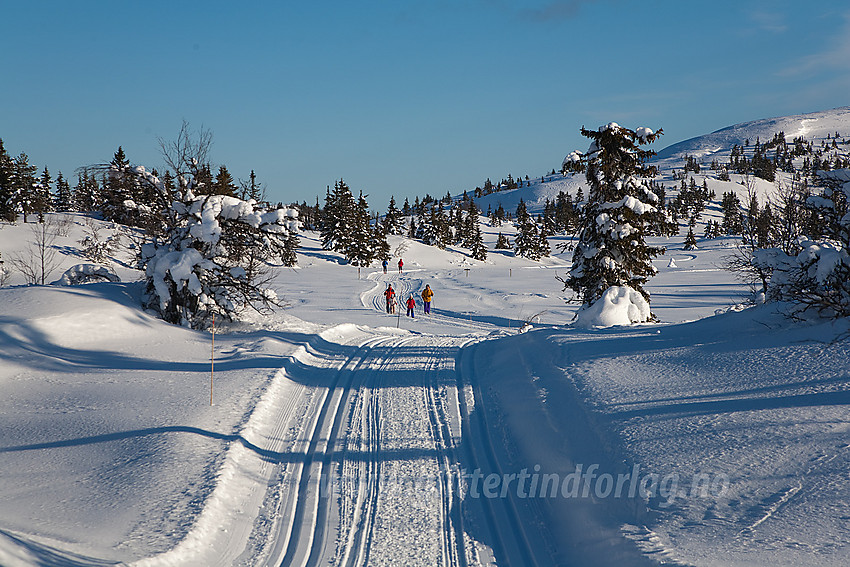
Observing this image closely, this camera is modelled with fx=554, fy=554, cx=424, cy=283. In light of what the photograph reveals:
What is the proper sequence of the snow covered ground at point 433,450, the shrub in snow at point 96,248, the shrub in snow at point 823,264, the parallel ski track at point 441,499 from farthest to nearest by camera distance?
the shrub in snow at point 96,248
the shrub in snow at point 823,264
the parallel ski track at point 441,499
the snow covered ground at point 433,450

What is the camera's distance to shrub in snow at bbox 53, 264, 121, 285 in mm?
19453

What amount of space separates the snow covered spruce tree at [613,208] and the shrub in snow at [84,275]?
1777cm

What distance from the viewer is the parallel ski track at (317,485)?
5520mm

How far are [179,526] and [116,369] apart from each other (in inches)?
304

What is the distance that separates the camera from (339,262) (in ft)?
208

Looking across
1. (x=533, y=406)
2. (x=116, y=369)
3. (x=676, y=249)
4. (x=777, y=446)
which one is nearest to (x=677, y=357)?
(x=533, y=406)

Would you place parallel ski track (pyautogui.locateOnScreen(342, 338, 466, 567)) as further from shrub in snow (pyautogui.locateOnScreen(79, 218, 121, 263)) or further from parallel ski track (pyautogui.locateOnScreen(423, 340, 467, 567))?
shrub in snow (pyautogui.locateOnScreen(79, 218, 121, 263))

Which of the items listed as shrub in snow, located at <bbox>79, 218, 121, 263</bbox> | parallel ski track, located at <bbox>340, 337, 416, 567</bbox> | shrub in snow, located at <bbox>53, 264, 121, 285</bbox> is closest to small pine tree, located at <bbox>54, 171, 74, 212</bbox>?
shrub in snow, located at <bbox>79, 218, 121, 263</bbox>

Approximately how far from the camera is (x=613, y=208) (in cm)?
2042

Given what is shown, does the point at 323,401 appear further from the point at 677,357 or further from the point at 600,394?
the point at 677,357

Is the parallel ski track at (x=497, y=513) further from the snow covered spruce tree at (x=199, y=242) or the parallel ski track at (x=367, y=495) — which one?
the snow covered spruce tree at (x=199, y=242)

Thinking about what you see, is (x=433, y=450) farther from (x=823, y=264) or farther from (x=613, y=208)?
(x=613, y=208)

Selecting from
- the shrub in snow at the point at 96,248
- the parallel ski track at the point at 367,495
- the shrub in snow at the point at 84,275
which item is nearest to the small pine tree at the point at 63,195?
the shrub in snow at the point at 96,248

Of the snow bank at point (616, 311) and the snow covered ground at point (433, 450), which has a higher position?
the snow bank at point (616, 311)
